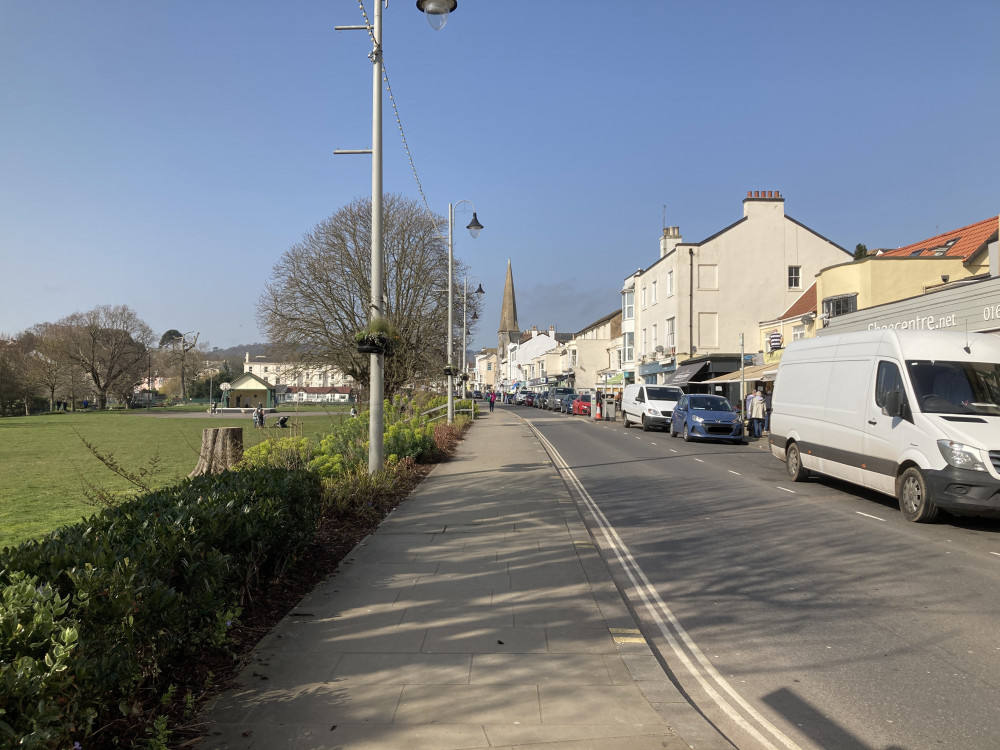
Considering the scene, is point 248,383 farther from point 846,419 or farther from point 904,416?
point 904,416

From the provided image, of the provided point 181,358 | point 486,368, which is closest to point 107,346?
point 181,358

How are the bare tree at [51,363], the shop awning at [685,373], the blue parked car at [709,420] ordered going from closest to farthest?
1. the blue parked car at [709,420]
2. the shop awning at [685,373]
3. the bare tree at [51,363]

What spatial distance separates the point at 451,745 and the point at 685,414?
22291 mm

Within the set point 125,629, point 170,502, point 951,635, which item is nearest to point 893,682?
point 951,635

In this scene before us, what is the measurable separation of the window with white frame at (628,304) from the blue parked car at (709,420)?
35.3m

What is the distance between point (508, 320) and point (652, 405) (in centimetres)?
13271

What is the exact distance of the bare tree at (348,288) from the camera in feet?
121

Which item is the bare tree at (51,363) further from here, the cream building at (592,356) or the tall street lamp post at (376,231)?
the tall street lamp post at (376,231)

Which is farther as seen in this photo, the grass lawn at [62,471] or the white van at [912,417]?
the grass lawn at [62,471]

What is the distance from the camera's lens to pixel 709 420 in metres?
23.3

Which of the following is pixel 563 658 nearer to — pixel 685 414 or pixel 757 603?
pixel 757 603

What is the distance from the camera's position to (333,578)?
20.7 ft

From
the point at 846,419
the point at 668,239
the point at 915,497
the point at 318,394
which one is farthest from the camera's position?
the point at 318,394

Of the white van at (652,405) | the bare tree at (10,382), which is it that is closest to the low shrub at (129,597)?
the white van at (652,405)
